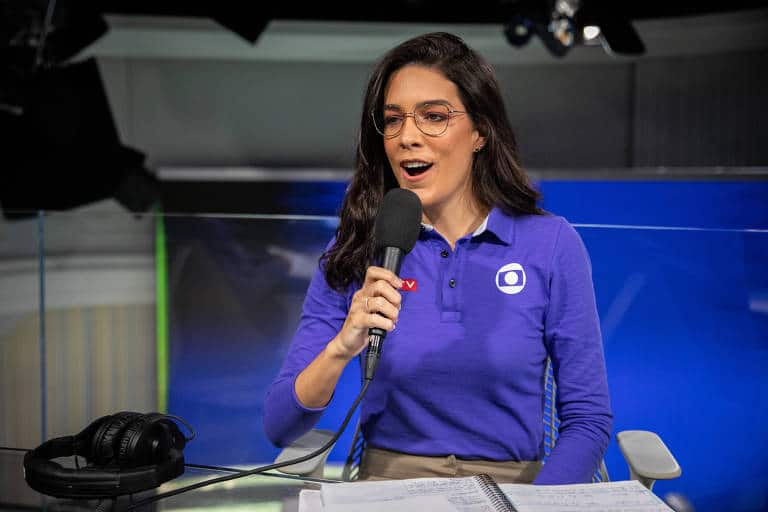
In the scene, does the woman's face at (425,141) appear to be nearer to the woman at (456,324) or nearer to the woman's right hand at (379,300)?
the woman at (456,324)

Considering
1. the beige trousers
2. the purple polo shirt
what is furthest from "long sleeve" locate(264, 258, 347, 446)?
the beige trousers

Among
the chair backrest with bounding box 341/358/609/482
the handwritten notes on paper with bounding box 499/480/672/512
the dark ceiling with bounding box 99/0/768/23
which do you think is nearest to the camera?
the handwritten notes on paper with bounding box 499/480/672/512

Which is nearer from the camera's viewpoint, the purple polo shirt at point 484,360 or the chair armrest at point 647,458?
the chair armrest at point 647,458

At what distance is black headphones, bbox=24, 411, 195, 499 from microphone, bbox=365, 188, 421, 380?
29 centimetres

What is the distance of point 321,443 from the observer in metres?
1.42

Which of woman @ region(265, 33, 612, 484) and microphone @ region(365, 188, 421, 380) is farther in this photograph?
woman @ region(265, 33, 612, 484)

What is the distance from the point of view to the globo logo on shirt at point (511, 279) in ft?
4.58

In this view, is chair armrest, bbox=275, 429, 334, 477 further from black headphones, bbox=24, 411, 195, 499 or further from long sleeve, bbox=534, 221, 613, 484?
long sleeve, bbox=534, 221, 613, 484

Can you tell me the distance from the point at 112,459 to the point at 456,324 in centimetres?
61

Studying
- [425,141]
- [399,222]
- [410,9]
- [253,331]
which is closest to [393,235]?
[399,222]

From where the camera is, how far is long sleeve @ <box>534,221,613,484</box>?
132 cm

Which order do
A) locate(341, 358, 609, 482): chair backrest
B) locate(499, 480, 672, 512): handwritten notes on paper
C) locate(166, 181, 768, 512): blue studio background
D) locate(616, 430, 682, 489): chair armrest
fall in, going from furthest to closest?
locate(166, 181, 768, 512): blue studio background < locate(341, 358, 609, 482): chair backrest < locate(616, 430, 682, 489): chair armrest < locate(499, 480, 672, 512): handwritten notes on paper

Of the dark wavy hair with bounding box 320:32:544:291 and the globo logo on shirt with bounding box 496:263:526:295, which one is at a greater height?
the dark wavy hair with bounding box 320:32:544:291

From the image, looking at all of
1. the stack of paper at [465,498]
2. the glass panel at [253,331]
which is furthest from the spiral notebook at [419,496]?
the glass panel at [253,331]
